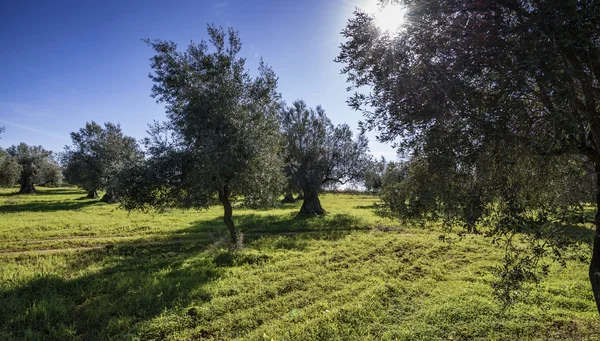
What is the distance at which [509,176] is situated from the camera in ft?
17.5

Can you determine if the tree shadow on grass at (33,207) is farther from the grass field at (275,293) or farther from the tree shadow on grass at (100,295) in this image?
the tree shadow on grass at (100,295)

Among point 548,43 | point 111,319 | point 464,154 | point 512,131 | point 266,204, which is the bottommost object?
point 111,319

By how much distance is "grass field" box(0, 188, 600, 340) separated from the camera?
24.5ft

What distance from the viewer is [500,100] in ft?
15.3

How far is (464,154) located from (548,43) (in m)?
2.01

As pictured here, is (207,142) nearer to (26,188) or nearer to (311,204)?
(311,204)

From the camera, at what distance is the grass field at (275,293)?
24.5 ft

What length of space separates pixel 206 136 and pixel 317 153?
1798cm

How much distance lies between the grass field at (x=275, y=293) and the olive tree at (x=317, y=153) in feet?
43.9

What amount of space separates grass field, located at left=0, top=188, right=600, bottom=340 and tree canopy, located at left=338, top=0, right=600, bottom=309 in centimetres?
194

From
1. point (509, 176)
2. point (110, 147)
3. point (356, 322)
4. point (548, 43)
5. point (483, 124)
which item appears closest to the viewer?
point (548, 43)

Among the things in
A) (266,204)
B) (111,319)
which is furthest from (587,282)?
(111,319)

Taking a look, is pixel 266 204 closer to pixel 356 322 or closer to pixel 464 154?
pixel 356 322

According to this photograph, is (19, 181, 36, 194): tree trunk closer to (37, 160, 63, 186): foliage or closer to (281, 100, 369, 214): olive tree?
(37, 160, 63, 186): foliage
